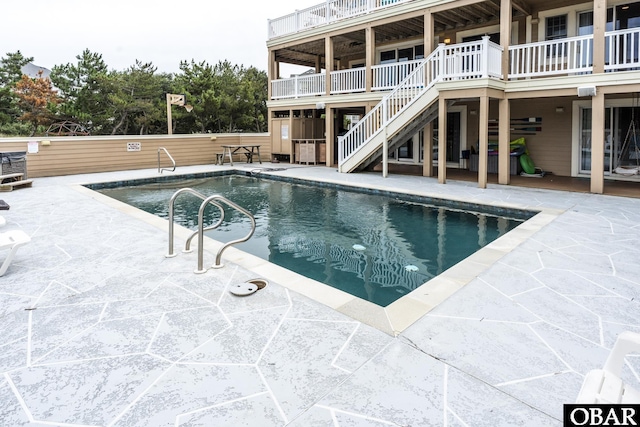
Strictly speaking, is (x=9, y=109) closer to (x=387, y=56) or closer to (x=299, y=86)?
(x=299, y=86)

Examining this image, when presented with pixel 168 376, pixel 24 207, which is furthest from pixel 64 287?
pixel 24 207

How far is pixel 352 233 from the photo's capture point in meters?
6.89

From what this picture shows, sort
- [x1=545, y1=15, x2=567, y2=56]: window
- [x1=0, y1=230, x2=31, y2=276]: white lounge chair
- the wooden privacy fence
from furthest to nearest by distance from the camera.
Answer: the wooden privacy fence < [x1=545, y1=15, x2=567, y2=56]: window < [x1=0, y1=230, x2=31, y2=276]: white lounge chair

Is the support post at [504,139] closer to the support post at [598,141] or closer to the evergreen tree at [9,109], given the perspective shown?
the support post at [598,141]

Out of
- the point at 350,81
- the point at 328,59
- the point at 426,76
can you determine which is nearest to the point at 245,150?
the point at 328,59

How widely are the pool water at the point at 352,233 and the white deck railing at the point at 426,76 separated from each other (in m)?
2.53

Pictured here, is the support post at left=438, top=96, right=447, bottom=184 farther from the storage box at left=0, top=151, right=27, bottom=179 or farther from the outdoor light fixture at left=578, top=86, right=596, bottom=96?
the storage box at left=0, top=151, right=27, bottom=179

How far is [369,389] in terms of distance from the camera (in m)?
2.39

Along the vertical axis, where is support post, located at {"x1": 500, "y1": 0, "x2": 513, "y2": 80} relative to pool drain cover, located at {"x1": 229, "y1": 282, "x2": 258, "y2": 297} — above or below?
above

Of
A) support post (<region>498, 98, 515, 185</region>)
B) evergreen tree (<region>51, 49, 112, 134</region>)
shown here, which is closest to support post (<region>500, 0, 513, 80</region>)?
support post (<region>498, 98, 515, 185</region>)

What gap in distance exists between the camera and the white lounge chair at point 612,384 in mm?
1684

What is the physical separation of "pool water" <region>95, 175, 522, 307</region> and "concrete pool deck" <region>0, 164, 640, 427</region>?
37.2 inches

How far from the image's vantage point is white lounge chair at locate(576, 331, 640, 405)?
5.52 ft

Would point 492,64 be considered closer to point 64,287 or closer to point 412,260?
point 412,260
